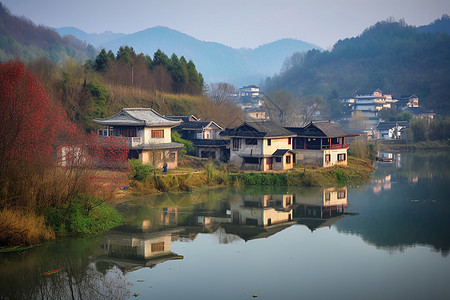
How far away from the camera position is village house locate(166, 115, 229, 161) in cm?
4150

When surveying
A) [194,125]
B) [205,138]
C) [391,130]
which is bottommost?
[205,138]

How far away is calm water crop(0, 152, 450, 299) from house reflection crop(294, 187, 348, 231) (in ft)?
0.19

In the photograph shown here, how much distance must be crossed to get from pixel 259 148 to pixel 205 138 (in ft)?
28.7

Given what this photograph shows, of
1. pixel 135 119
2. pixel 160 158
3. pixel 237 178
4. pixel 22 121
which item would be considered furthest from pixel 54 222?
pixel 135 119

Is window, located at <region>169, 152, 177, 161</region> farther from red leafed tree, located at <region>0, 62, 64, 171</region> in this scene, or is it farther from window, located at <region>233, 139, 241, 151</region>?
red leafed tree, located at <region>0, 62, 64, 171</region>

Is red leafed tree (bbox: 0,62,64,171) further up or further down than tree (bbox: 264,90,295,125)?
further down

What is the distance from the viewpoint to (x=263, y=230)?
941 inches

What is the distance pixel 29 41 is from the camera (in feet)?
383

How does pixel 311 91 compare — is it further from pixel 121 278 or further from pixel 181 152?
pixel 121 278

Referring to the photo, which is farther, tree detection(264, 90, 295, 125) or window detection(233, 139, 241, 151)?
tree detection(264, 90, 295, 125)

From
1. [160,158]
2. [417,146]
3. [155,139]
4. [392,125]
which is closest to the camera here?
Result: [160,158]

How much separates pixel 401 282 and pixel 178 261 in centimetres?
771

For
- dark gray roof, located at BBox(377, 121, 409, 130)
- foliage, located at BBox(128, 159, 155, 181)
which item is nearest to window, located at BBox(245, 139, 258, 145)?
foliage, located at BBox(128, 159, 155, 181)

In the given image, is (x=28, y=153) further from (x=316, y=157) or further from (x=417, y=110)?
(x=417, y=110)
